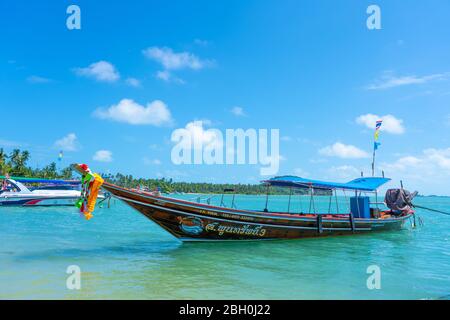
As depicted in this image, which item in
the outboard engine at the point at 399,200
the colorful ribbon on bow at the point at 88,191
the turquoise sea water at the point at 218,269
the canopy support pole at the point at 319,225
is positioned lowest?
the turquoise sea water at the point at 218,269

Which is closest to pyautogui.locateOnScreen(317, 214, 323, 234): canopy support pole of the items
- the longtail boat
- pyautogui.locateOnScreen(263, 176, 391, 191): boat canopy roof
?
the longtail boat

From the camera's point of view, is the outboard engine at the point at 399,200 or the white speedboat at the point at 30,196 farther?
the white speedboat at the point at 30,196

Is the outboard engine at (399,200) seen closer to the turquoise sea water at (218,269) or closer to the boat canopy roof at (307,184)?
the boat canopy roof at (307,184)

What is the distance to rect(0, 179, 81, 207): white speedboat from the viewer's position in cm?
3606

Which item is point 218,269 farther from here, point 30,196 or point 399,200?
point 30,196

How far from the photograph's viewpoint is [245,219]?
13.6 metres

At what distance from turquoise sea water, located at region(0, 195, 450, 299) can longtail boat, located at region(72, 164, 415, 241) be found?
18.4 inches

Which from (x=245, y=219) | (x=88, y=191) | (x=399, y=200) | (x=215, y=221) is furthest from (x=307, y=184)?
(x=88, y=191)

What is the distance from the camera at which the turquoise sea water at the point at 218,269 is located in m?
7.89

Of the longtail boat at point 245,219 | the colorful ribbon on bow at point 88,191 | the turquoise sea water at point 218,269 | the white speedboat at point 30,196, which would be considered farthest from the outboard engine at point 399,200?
the white speedboat at point 30,196

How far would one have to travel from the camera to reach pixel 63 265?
10008 millimetres

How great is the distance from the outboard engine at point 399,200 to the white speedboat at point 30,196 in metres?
32.9

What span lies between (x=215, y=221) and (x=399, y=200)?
13.6 metres
